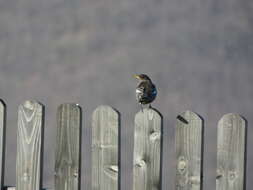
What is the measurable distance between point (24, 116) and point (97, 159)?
0.41 m

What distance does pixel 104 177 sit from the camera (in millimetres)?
2648

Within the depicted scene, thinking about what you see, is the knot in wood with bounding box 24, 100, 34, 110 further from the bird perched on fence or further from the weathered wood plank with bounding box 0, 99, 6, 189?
the bird perched on fence

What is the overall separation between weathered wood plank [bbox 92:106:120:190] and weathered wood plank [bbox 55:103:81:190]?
0.09 metres

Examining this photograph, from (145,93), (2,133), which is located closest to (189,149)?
(145,93)

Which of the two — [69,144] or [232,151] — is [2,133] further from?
[232,151]

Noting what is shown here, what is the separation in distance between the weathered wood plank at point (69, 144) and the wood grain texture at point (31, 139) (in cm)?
11

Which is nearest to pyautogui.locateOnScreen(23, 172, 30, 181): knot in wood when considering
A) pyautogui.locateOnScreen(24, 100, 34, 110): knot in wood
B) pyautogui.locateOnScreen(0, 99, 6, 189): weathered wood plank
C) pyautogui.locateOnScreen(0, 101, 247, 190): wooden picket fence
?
pyautogui.locateOnScreen(0, 101, 247, 190): wooden picket fence

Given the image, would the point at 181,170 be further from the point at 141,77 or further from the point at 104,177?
the point at 141,77

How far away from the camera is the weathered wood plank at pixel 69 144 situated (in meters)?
2.68

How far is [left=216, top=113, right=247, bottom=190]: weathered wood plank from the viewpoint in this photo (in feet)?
8.20

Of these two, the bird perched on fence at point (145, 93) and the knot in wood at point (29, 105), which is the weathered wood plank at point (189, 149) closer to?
the bird perched on fence at point (145, 93)

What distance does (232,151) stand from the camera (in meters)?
2.51

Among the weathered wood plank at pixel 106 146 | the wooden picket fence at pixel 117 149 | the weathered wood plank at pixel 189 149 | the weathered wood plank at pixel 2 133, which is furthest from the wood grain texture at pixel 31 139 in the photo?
the weathered wood plank at pixel 189 149

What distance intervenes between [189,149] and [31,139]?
0.74 m
